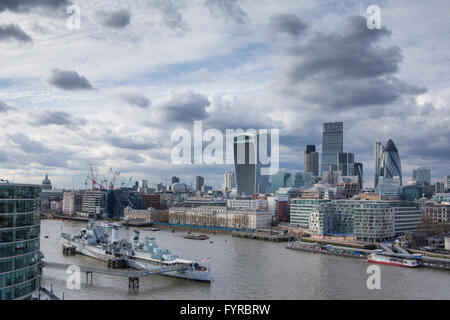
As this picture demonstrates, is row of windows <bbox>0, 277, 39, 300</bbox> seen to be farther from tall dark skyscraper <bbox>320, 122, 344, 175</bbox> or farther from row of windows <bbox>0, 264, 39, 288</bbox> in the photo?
tall dark skyscraper <bbox>320, 122, 344, 175</bbox>

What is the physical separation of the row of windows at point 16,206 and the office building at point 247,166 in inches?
4732

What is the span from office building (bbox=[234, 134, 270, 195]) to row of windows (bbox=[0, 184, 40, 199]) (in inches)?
4724

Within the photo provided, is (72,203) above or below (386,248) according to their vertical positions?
above

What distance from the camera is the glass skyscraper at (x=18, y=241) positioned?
15656mm

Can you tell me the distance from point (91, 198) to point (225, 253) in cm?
6571

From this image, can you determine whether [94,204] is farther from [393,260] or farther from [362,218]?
[393,260]

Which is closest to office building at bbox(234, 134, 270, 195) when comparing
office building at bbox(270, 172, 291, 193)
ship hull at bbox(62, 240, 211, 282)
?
office building at bbox(270, 172, 291, 193)

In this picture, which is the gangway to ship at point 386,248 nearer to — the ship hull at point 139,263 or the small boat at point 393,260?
the small boat at point 393,260

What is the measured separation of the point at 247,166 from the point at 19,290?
128m

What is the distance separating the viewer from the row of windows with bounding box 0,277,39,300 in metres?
15.4

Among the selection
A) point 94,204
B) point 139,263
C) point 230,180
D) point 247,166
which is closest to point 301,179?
point 247,166

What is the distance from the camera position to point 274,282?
25.0m
